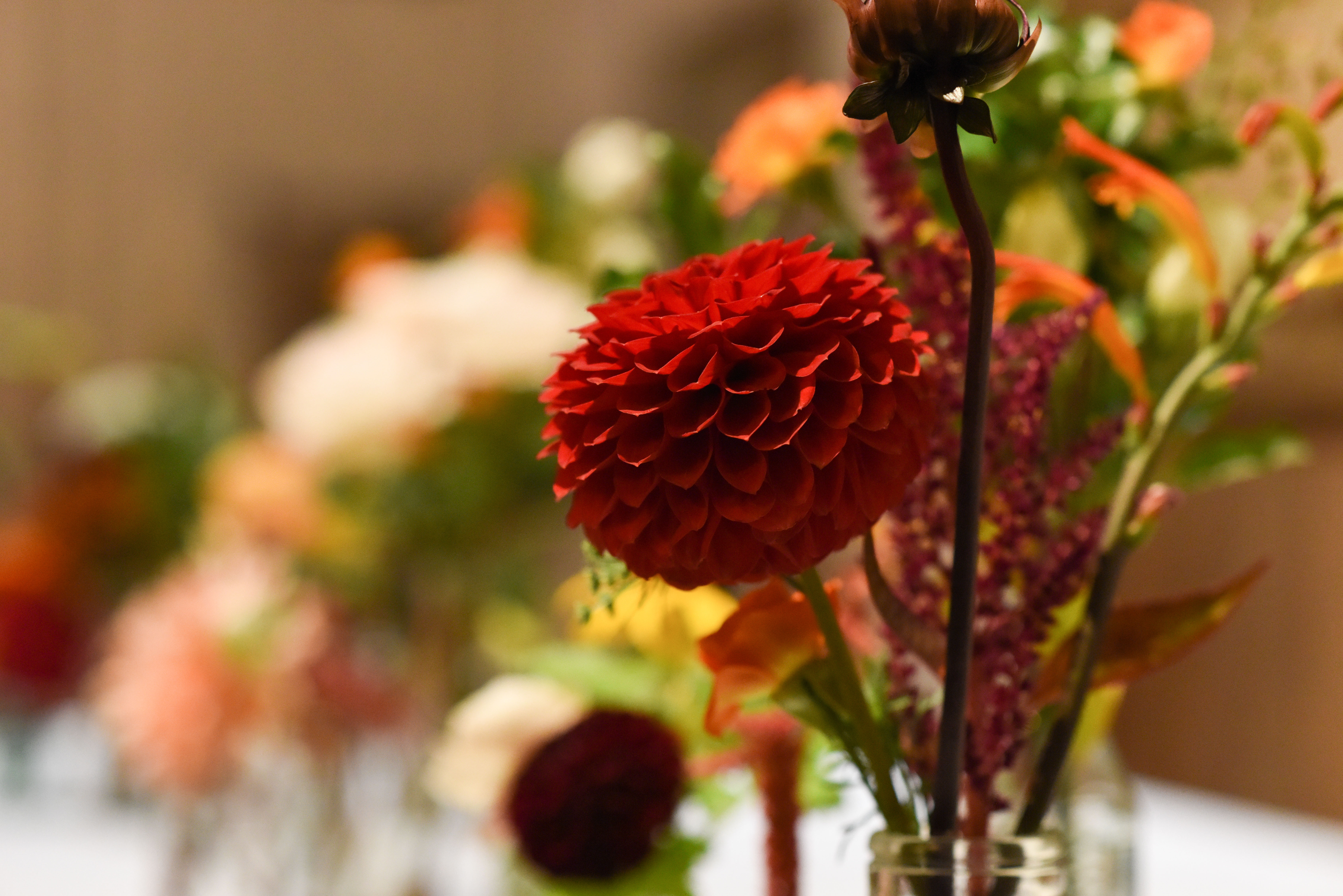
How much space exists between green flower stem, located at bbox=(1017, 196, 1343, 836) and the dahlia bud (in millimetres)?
107

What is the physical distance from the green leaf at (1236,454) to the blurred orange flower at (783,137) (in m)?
0.14

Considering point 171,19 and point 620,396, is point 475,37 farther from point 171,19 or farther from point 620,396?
point 620,396

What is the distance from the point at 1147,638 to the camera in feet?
0.84

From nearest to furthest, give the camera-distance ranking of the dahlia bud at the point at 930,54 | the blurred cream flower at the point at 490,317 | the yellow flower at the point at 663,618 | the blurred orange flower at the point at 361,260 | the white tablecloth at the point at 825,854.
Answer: the dahlia bud at the point at 930,54 → the yellow flower at the point at 663,618 → the white tablecloth at the point at 825,854 → the blurred cream flower at the point at 490,317 → the blurred orange flower at the point at 361,260

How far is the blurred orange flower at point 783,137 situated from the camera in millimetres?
320

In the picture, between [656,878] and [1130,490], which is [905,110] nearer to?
[1130,490]

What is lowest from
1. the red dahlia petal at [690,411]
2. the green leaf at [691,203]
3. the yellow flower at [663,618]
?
the yellow flower at [663,618]

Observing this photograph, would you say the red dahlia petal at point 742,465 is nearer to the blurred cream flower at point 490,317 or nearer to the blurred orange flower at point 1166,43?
the blurred orange flower at point 1166,43

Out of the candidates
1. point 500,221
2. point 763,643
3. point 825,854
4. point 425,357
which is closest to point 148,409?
point 500,221

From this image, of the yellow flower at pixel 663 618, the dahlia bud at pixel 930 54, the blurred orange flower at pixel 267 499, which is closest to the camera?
the dahlia bud at pixel 930 54

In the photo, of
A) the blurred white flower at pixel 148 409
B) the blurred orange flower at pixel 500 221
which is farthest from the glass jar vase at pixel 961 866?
the blurred white flower at pixel 148 409

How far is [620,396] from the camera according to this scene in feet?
0.61

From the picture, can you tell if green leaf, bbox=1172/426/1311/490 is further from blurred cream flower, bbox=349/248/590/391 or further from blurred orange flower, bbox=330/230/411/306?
blurred orange flower, bbox=330/230/411/306

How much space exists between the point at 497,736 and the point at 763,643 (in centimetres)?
15
